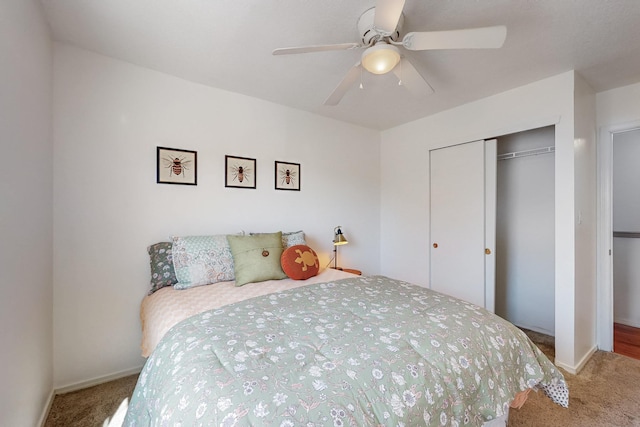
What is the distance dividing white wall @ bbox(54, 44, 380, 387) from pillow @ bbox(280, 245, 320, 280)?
0.63m

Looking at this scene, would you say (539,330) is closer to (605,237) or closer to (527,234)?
(527,234)

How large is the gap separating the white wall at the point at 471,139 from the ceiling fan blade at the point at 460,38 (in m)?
1.47

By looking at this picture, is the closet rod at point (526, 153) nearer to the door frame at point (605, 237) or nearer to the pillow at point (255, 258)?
the door frame at point (605, 237)

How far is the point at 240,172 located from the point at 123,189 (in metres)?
0.96

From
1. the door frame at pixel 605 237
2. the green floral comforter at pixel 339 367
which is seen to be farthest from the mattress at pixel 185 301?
the door frame at pixel 605 237

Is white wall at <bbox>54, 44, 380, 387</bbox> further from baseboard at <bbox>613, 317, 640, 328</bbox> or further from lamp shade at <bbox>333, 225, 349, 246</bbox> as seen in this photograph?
baseboard at <bbox>613, 317, 640, 328</bbox>

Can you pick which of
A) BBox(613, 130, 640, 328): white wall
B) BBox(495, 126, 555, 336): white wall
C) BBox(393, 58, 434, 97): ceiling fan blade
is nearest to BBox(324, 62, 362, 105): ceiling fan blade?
BBox(393, 58, 434, 97): ceiling fan blade

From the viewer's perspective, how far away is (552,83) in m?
2.29

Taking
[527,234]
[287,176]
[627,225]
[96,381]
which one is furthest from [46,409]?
[627,225]

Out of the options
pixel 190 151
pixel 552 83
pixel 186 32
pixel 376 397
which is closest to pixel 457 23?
pixel 552 83

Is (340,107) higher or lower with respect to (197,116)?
higher

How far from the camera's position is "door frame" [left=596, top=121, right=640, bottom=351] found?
8.32ft

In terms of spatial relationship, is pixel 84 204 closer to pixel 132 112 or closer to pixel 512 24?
pixel 132 112

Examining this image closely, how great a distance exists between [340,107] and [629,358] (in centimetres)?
358
